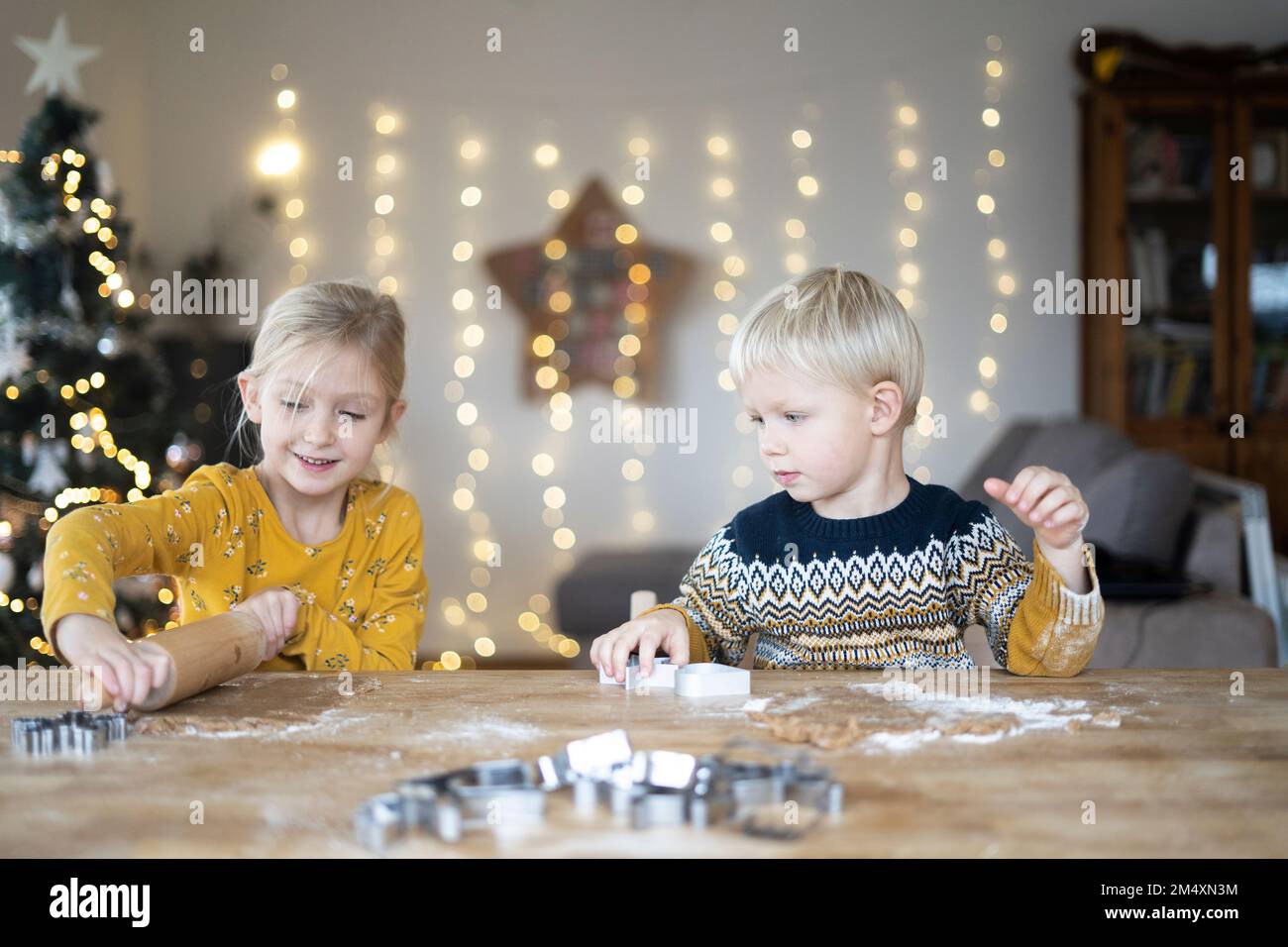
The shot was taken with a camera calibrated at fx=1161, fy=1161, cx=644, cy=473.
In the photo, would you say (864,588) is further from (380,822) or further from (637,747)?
(380,822)

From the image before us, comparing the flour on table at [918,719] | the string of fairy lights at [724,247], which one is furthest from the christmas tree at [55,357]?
the flour on table at [918,719]

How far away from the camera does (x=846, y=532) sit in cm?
132

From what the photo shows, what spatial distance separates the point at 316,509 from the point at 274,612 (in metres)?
0.39

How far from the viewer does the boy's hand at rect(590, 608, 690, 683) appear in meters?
1.06

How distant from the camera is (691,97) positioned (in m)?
4.34

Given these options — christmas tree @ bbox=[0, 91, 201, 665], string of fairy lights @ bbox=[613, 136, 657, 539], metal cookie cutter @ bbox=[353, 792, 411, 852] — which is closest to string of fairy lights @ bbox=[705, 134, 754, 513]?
string of fairy lights @ bbox=[613, 136, 657, 539]

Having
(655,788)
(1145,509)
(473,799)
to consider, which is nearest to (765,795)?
(655,788)

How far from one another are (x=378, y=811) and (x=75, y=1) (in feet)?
13.5

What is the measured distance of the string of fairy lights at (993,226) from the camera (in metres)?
4.26

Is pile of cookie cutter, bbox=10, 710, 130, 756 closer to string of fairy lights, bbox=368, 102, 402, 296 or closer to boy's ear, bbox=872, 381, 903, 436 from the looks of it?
boy's ear, bbox=872, 381, 903, 436

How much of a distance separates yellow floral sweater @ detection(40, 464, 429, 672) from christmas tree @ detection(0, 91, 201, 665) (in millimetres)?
1769

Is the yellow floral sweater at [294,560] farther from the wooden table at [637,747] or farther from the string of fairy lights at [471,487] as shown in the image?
the string of fairy lights at [471,487]
